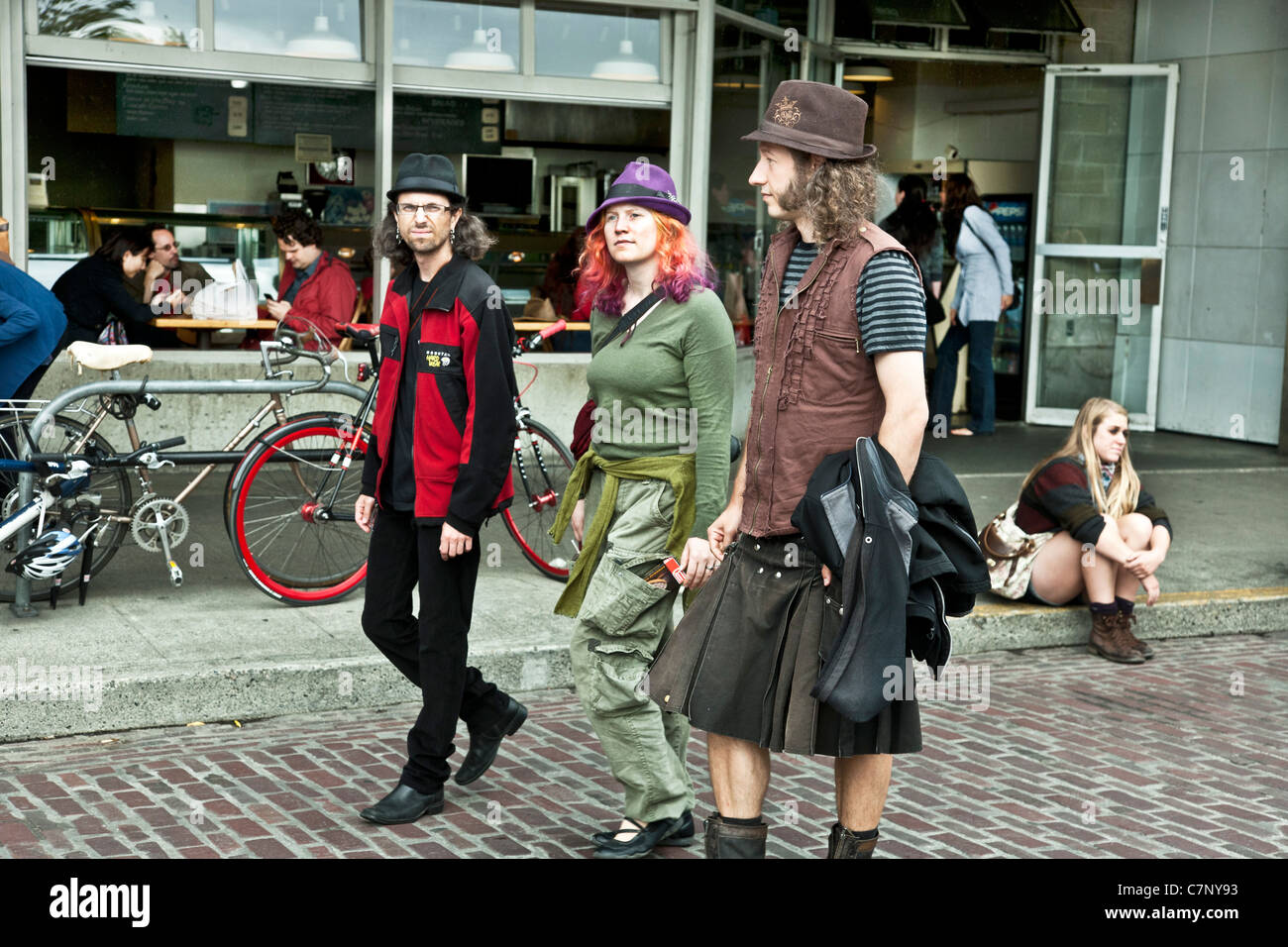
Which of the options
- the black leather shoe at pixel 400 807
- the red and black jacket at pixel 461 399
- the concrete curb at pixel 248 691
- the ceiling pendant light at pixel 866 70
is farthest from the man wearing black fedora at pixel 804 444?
the ceiling pendant light at pixel 866 70

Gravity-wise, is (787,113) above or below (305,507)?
above

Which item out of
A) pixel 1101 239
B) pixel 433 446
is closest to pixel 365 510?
pixel 433 446

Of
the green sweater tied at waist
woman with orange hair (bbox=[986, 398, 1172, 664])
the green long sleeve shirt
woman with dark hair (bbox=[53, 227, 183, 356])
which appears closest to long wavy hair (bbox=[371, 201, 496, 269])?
the green long sleeve shirt

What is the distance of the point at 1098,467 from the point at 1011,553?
58 cm

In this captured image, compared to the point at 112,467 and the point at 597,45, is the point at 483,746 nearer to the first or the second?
the point at 112,467

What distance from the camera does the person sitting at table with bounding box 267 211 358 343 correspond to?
386 inches

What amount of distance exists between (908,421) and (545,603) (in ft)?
11.6

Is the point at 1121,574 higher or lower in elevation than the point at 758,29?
lower

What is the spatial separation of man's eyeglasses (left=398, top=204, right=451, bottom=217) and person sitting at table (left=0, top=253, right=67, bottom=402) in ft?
8.86

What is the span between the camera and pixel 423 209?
463cm

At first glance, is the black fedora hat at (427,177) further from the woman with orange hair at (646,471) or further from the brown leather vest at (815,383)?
the brown leather vest at (815,383)

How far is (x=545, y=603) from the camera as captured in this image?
6.86m

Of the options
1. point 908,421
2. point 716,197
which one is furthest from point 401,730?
point 716,197
